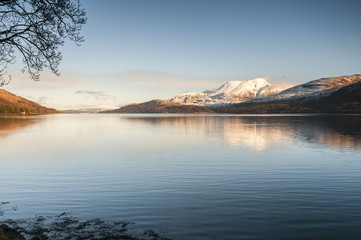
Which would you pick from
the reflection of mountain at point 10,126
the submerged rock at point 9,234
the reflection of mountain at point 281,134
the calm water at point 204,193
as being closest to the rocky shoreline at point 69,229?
the submerged rock at point 9,234

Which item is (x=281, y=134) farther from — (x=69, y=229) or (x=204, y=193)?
(x=69, y=229)

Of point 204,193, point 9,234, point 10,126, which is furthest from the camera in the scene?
point 10,126

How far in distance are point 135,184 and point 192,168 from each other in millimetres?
9031

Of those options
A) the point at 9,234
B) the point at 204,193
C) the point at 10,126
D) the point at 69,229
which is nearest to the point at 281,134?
the point at 204,193

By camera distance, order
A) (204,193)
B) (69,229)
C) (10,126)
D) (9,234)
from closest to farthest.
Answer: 1. (9,234)
2. (69,229)
3. (204,193)
4. (10,126)

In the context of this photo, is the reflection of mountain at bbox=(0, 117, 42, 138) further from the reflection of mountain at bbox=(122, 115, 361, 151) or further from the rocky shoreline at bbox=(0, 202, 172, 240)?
the rocky shoreline at bbox=(0, 202, 172, 240)

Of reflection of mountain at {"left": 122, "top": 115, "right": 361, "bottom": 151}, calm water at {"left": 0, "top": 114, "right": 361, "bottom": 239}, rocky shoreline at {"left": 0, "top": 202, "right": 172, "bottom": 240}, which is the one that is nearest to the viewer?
rocky shoreline at {"left": 0, "top": 202, "right": 172, "bottom": 240}

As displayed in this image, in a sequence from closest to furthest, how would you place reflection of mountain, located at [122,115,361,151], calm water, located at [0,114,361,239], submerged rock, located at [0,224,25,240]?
submerged rock, located at [0,224,25,240] → calm water, located at [0,114,361,239] → reflection of mountain, located at [122,115,361,151]

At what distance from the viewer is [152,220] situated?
1495 cm

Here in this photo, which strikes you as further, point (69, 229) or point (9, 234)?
point (69, 229)

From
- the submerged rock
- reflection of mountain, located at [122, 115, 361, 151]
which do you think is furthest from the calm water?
reflection of mountain, located at [122, 115, 361, 151]

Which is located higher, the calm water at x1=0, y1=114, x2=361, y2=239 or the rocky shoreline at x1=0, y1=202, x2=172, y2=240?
the rocky shoreline at x1=0, y1=202, x2=172, y2=240

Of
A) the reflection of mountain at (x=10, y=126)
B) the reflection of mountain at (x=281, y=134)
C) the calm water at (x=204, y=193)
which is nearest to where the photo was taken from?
the calm water at (x=204, y=193)

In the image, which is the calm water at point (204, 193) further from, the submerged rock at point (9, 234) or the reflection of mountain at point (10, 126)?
the reflection of mountain at point (10, 126)
